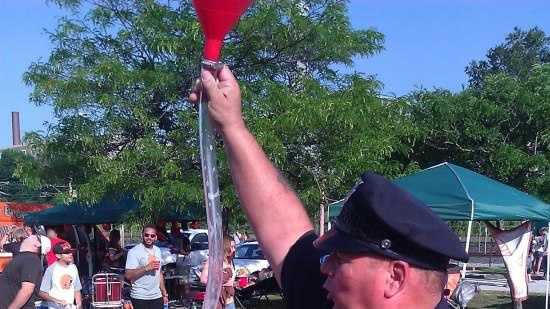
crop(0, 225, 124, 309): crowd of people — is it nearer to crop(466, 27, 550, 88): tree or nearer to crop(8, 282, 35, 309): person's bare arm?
crop(8, 282, 35, 309): person's bare arm

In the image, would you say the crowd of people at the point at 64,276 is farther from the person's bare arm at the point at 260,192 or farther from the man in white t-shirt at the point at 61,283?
the person's bare arm at the point at 260,192

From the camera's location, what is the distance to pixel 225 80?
2307 mm

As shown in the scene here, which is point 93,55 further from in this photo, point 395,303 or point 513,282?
point 395,303

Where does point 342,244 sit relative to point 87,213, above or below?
below

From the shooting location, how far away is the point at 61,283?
33.3 feet

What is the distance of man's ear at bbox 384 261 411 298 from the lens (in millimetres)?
1545

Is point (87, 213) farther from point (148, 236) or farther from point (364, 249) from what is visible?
point (364, 249)

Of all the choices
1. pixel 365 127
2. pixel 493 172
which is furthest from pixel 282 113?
pixel 493 172

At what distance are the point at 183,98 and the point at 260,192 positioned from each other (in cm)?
1061

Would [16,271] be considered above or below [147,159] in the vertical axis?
below

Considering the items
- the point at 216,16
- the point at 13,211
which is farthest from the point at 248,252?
the point at 216,16

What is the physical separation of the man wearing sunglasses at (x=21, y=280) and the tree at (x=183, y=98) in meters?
3.79

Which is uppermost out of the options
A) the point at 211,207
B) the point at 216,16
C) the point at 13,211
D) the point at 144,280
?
the point at 13,211

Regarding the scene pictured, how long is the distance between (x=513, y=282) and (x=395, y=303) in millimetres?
10912
